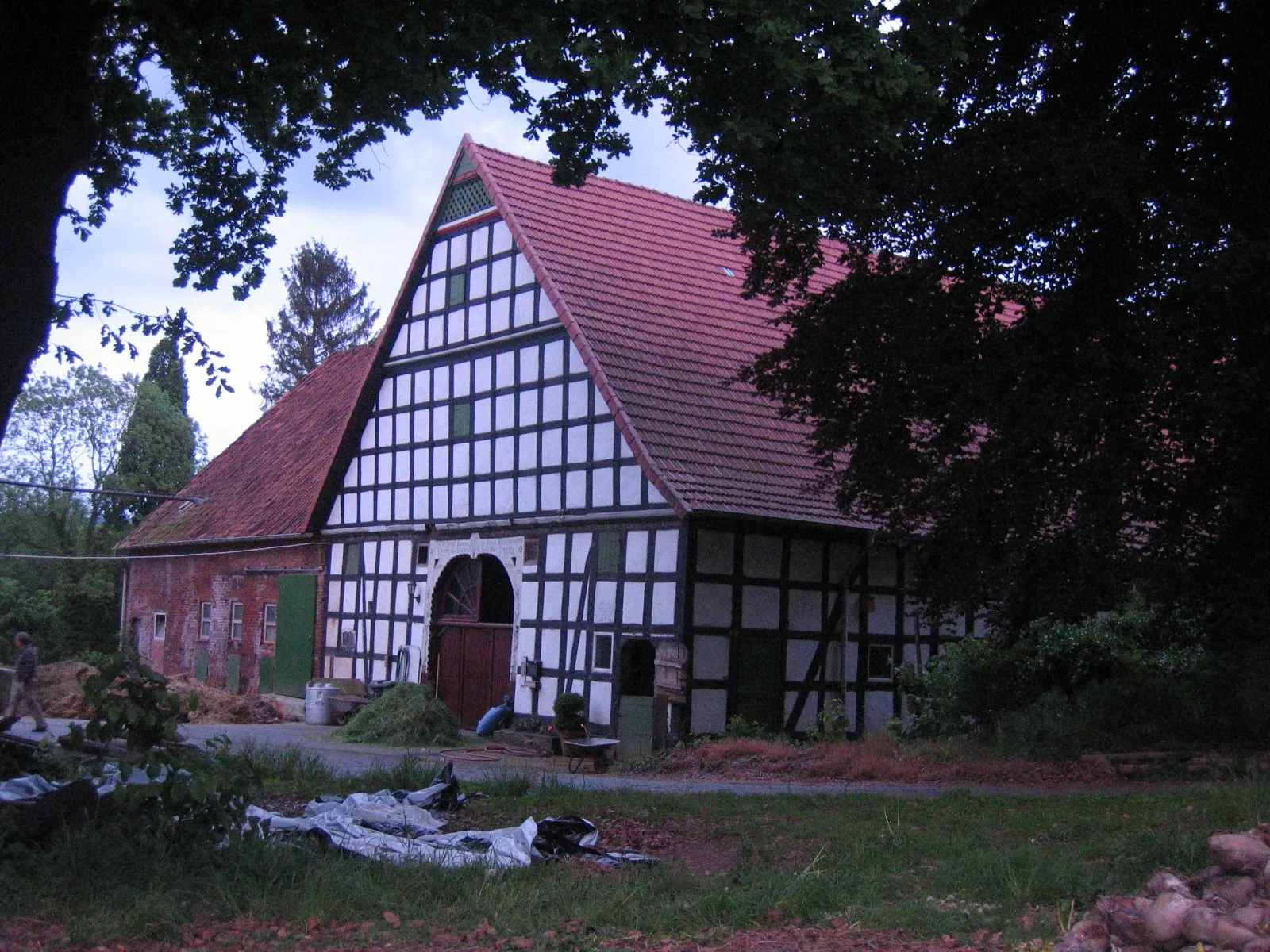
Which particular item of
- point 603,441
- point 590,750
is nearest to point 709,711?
point 590,750

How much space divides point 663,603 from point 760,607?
164 centimetres

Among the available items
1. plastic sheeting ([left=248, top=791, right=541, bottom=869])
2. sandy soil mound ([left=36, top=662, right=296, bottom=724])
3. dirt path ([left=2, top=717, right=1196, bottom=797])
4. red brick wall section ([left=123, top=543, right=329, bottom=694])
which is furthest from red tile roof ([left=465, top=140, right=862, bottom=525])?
sandy soil mound ([left=36, top=662, right=296, bottom=724])

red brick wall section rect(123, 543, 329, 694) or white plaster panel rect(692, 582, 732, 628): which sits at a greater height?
white plaster panel rect(692, 582, 732, 628)

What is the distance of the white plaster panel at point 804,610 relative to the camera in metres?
19.8

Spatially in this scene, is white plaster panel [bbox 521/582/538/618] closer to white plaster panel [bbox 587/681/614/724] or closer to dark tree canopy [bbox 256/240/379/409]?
white plaster panel [bbox 587/681/614/724]

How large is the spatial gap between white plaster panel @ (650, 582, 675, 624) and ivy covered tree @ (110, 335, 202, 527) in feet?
122

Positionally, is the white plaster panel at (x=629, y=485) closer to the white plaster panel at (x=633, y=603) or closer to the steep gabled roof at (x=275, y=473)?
the white plaster panel at (x=633, y=603)

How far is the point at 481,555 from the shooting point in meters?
22.5

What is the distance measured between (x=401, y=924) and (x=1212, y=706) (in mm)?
11305

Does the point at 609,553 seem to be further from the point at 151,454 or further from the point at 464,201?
the point at 151,454

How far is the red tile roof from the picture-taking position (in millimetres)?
18766

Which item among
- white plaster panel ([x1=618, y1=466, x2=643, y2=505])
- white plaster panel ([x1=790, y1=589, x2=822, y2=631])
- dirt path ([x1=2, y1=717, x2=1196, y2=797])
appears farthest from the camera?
white plaster panel ([x1=790, y1=589, x2=822, y2=631])

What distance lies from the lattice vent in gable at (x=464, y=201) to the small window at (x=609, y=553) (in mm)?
6589

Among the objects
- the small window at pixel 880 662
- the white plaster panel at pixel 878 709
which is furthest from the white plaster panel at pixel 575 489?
the white plaster panel at pixel 878 709
